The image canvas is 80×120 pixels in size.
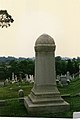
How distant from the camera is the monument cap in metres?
1.69

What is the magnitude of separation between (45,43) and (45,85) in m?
0.29

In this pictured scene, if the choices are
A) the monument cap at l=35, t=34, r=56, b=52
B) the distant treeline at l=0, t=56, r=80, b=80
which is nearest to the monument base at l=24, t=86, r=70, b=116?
the distant treeline at l=0, t=56, r=80, b=80

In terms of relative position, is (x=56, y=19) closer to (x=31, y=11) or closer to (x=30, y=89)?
(x=31, y=11)

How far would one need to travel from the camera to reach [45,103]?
175cm

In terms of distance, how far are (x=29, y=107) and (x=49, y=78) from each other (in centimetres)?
24

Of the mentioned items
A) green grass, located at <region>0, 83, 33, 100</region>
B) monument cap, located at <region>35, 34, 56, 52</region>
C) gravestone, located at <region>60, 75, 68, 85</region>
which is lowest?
green grass, located at <region>0, 83, 33, 100</region>

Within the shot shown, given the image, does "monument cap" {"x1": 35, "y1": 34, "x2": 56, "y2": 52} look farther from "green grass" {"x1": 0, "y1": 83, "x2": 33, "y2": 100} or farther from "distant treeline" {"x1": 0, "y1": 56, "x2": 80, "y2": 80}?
"green grass" {"x1": 0, "y1": 83, "x2": 33, "y2": 100}

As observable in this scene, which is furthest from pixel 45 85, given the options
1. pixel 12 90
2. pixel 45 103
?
pixel 12 90

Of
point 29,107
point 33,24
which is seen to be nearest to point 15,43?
point 33,24

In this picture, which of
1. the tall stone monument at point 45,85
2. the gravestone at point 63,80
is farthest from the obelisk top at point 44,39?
the gravestone at point 63,80

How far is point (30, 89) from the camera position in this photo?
1707mm

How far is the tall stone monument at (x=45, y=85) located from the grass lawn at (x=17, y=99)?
0.03 m

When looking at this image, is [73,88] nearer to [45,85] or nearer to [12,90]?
[45,85]

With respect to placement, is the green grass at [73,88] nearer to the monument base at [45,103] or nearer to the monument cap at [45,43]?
the monument base at [45,103]
